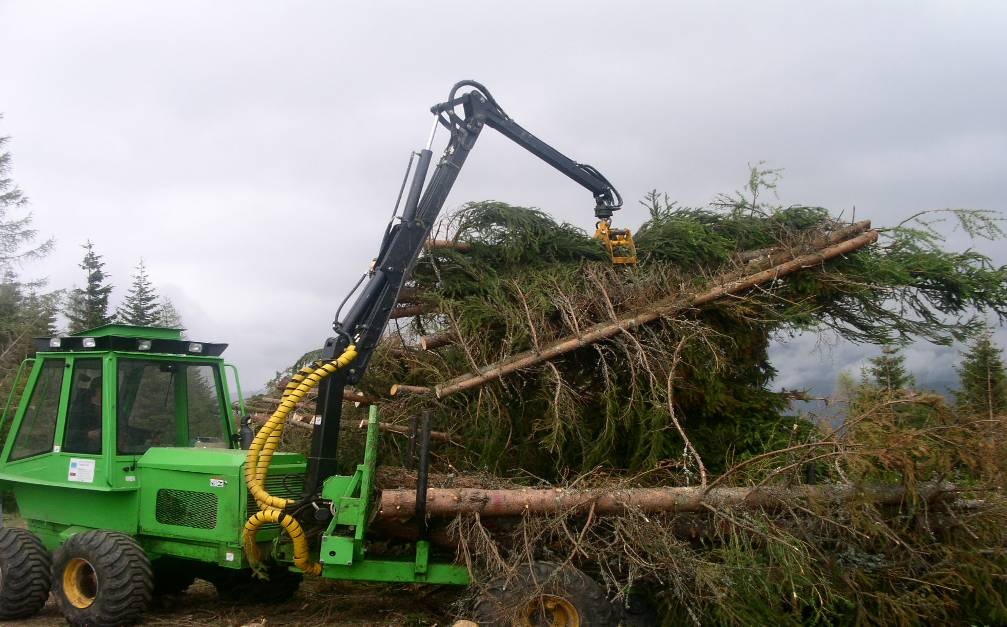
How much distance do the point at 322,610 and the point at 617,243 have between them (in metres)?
4.19

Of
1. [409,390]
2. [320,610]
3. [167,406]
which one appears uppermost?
[409,390]

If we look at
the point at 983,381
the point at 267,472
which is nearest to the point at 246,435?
the point at 267,472

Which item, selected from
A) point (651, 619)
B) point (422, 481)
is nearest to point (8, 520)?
point (422, 481)

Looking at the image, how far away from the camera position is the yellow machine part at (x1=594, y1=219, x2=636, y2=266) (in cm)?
732

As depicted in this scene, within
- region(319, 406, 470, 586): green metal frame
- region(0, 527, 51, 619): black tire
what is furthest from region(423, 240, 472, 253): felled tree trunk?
region(0, 527, 51, 619): black tire

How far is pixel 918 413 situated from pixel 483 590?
310cm

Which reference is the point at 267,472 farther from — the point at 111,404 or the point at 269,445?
the point at 111,404

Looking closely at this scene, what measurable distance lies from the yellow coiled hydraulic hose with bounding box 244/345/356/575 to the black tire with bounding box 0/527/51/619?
6.22 ft

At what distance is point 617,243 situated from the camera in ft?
A: 24.4

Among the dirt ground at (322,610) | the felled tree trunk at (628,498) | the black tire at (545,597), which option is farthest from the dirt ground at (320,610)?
the felled tree trunk at (628,498)

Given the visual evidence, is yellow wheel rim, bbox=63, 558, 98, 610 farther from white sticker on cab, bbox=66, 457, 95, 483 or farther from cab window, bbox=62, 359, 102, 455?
cab window, bbox=62, 359, 102, 455

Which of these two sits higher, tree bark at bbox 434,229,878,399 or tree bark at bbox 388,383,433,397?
tree bark at bbox 434,229,878,399

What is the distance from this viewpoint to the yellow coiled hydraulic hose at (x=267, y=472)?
216 inches

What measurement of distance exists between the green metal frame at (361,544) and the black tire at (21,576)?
2.43m
